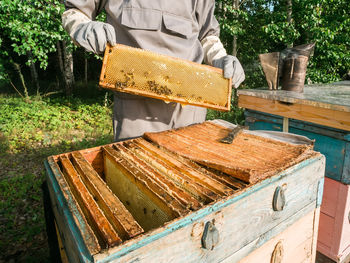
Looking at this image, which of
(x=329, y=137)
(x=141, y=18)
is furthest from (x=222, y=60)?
(x=329, y=137)

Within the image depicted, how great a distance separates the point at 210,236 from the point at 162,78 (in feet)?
3.60

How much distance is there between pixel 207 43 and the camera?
222cm

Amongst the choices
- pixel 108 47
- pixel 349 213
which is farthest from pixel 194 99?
pixel 349 213

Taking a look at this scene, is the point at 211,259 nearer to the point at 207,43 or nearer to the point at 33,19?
the point at 207,43

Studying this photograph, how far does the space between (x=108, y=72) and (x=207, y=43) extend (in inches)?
42.9

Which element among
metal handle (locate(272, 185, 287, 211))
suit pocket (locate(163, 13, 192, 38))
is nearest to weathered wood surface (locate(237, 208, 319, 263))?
metal handle (locate(272, 185, 287, 211))

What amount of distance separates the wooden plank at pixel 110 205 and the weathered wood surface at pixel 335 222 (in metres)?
1.80

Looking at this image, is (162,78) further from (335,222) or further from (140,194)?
(335,222)

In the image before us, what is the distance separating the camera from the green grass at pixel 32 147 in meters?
2.72

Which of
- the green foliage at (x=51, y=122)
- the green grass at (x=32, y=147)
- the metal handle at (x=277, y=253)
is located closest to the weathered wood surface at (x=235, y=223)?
the metal handle at (x=277, y=253)

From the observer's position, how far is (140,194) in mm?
1064

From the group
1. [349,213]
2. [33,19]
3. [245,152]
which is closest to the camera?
[245,152]

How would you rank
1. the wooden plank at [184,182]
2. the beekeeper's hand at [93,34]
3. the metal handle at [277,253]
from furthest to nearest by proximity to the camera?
the beekeeper's hand at [93,34]
the metal handle at [277,253]
the wooden plank at [184,182]

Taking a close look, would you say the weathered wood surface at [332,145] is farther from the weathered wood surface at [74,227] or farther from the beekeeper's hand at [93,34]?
the weathered wood surface at [74,227]
